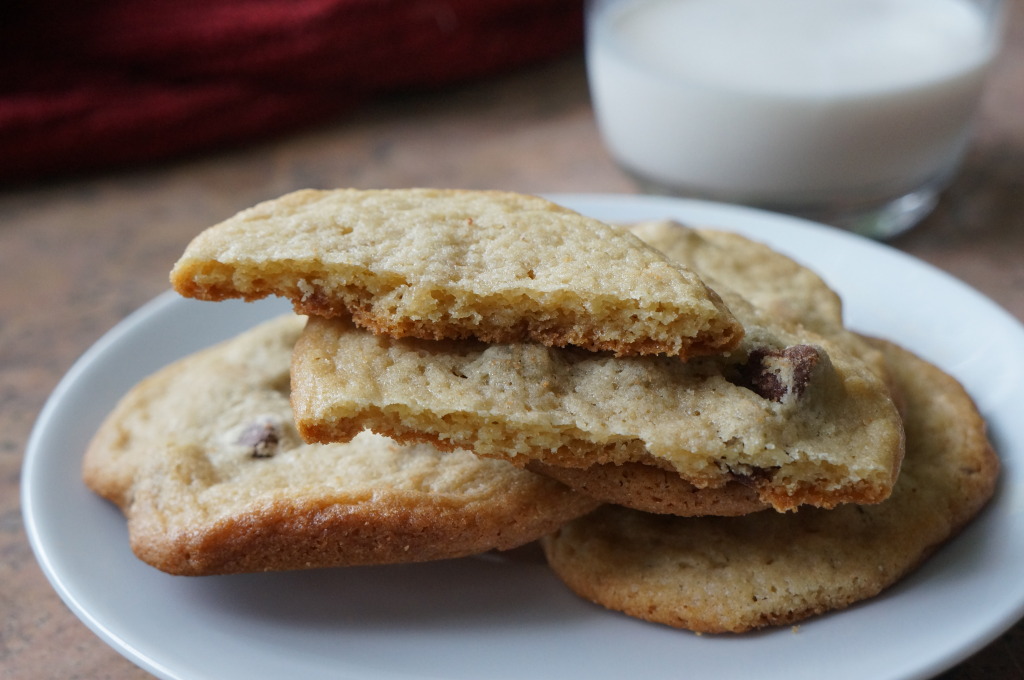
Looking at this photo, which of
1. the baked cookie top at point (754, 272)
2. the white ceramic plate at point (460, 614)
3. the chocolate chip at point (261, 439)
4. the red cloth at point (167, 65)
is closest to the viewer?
the white ceramic plate at point (460, 614)

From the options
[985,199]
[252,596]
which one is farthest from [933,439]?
[985,199]

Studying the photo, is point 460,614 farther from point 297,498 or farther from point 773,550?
point 773,550

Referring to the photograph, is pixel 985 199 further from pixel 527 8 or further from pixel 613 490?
pixel 613 490

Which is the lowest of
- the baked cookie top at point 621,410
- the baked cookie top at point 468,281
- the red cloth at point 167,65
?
the red cloth at point 167,65

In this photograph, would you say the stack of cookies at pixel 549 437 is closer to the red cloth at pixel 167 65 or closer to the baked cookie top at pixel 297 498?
the baked cookie top at pixel 297 498

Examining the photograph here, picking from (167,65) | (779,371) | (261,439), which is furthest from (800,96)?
(167,65)

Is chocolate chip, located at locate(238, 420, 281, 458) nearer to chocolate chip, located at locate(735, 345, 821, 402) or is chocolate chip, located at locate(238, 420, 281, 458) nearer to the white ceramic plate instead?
the white ceramic plate

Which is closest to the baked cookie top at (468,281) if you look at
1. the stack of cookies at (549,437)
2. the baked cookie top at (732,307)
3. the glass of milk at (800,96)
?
the stack of cookies at (549,437)
